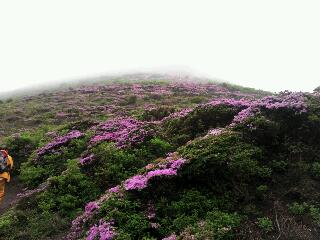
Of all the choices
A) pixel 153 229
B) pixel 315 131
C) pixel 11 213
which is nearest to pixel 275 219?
pixel 153 229

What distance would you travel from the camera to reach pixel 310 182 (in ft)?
47.6

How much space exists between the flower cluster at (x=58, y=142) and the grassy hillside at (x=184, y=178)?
6 cm

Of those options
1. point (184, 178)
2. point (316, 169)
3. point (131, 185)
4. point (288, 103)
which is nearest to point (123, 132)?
point (131, 185)

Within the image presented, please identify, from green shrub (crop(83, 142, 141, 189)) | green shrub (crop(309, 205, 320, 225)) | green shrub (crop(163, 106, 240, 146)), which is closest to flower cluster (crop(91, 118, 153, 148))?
green shrub (crop(83, 142, 141, 189))

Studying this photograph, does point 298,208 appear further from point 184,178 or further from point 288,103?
point 288,103

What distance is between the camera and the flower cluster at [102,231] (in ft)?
43.0

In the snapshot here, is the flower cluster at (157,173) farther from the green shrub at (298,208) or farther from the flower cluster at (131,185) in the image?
the green shrub at (298,208)

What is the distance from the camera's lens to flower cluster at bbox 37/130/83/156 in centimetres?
2264

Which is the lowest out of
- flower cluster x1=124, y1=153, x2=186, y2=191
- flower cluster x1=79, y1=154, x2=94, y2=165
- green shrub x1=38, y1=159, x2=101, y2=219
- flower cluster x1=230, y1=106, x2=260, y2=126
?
green shrub x1=38, y1=159, x2=101, y2=219

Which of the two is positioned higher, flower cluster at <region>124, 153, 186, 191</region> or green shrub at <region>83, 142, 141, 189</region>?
flower cluster at <region>124, 153, 186, 191</region>

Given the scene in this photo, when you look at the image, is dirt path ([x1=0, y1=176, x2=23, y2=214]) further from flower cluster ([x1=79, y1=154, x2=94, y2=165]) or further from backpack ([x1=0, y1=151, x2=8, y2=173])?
flower cluster ([x1=79, y1=154, x2=94, y2=165])

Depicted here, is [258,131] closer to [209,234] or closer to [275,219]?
[275,219]

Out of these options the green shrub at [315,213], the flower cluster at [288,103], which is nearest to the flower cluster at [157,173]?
the green shrub at [315,213]

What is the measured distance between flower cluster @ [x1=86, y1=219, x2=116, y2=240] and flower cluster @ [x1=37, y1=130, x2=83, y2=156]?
966 cm
